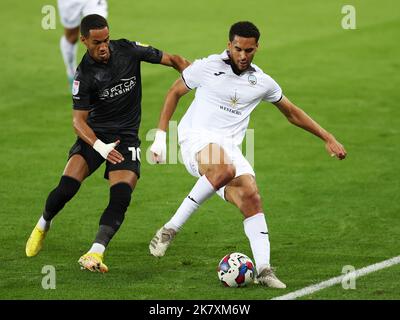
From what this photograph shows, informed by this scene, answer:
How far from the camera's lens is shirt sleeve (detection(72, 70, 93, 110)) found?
10.8 metres

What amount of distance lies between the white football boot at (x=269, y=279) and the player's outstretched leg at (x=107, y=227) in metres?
1.45

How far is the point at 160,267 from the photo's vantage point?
10.8 meters

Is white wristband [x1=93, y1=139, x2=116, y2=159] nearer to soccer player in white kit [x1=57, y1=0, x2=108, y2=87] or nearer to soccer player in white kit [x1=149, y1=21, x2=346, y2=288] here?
soccer player in white kit [x1=149, y1=21, x2=346, y2=288]

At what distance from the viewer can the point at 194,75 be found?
10953mm

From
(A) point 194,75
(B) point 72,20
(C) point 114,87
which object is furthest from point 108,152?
(B) point 72,20

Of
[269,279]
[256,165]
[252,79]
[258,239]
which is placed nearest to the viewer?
[269,279]

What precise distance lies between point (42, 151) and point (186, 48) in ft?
20.5

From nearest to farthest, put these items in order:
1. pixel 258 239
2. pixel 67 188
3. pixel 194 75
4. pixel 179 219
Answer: pixel 258 239 < pixel 179 219 < pixel 194 75 < pixel 67 188

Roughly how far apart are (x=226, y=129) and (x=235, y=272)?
1.63 meters

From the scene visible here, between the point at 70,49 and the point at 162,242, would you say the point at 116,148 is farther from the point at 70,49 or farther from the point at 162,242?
the point at 70,49

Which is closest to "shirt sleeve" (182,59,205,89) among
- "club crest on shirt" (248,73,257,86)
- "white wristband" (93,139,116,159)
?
"club crest on shirt" (248,73,257,86)

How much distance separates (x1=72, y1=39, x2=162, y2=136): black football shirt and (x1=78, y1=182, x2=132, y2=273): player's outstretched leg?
736 mm

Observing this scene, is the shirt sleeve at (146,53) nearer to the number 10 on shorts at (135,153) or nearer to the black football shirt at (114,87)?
the black football shirt at (114,87)
